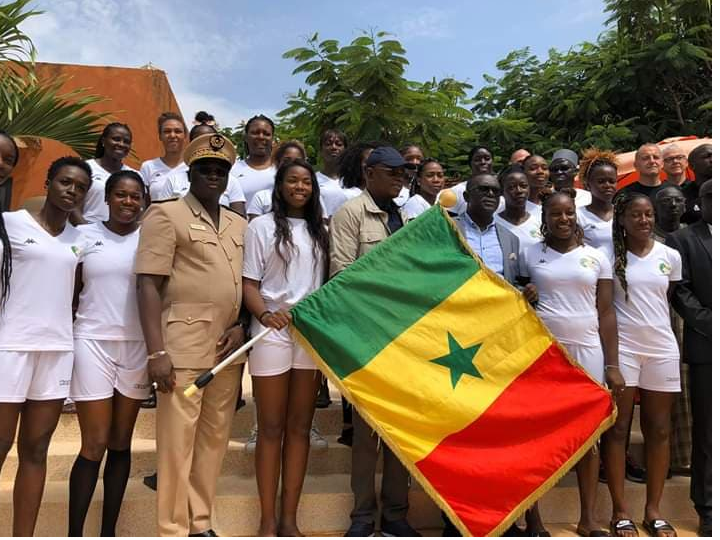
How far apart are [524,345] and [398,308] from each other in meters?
0.79

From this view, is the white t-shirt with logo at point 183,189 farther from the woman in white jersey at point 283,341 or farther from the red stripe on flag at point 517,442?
the red stripe on flag at point 517,442

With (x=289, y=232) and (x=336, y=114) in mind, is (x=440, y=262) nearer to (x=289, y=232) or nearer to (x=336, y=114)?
(x=289, y=232)

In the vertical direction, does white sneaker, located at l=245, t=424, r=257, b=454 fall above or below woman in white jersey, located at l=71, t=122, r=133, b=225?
below

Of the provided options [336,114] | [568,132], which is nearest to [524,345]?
[336,114]

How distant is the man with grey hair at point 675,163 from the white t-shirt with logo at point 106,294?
4781 millimetres

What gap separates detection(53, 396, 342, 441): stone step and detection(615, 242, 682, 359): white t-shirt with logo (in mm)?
2093

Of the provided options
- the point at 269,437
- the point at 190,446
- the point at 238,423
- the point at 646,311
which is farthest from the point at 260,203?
the point at 646,311

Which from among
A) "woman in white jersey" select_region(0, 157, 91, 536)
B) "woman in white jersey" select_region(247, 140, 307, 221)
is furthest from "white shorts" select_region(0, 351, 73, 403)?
"woman in white jersey" select_region(247, 140, 307, 221)

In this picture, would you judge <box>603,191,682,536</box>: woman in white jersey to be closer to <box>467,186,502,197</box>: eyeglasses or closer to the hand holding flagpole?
<box>467,186,502,197</box>: eyeglasses

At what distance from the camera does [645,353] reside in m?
4.12

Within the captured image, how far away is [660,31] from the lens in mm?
14266

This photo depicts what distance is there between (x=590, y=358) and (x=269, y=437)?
196 cm

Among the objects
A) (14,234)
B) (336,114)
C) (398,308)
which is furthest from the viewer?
(336,114)

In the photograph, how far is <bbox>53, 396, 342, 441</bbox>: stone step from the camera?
4.63 m
